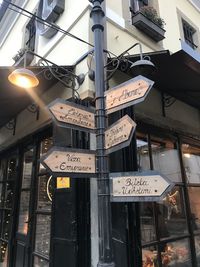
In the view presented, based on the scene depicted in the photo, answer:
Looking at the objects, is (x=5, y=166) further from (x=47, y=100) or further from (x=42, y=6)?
(x=42, y=6)

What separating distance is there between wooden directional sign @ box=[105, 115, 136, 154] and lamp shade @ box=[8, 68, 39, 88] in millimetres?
1162

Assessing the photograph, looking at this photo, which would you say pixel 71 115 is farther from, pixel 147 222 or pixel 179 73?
pixel 147 222

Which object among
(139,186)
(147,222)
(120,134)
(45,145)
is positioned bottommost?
(147,222)

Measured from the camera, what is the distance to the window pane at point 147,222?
345 cm

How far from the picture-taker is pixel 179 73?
3543 millimetres

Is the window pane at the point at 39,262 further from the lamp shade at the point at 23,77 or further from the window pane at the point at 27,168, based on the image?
the lamp shade at the point at 23,77

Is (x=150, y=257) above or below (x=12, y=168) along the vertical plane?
below

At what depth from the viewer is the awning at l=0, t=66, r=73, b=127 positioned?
3.22m

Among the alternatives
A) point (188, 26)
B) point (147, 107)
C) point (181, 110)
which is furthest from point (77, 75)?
point (188, 26)

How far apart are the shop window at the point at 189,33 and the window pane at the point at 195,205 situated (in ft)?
10.5

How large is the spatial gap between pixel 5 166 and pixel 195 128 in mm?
4229

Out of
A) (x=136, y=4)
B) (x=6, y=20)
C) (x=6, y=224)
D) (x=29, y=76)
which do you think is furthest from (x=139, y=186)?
(x=6, y=20)

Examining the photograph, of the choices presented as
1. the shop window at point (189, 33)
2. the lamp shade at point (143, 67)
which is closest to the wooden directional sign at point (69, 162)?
the lamp shade at point (143, 67)

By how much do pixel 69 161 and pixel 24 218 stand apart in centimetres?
300
